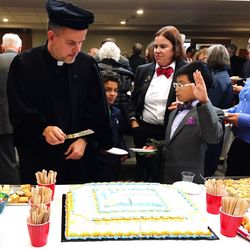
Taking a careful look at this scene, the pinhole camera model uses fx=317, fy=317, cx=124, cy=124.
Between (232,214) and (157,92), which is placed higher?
(157,92)

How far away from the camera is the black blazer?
7.71 ft

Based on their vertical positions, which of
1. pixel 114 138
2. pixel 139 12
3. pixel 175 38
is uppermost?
pixel 139 12

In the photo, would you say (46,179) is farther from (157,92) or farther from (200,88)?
(157,92)

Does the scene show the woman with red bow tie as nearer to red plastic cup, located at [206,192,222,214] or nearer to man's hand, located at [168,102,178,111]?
man's hand, located at [168,102,178,111]

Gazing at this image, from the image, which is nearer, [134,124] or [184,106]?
[184,106]

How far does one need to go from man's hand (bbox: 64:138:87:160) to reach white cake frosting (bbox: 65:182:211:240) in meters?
0.35

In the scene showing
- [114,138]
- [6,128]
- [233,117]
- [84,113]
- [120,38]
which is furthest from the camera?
[120,38]

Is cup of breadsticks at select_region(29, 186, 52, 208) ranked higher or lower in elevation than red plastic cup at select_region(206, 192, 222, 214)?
higher

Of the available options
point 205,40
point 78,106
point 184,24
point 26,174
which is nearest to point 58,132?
point 78,106

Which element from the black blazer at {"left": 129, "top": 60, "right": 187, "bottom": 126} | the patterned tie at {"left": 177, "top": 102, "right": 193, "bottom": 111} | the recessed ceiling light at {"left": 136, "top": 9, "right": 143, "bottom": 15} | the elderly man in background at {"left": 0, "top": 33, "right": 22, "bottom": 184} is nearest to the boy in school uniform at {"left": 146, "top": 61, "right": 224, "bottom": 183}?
the patterned tie at {"left": 177, "top": 102, "right": 193, "bottom": 111}

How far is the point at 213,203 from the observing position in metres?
1.30

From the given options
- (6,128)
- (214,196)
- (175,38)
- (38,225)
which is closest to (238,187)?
(214,196)

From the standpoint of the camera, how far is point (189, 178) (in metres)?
1.58

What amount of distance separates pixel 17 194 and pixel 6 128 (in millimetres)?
1842
